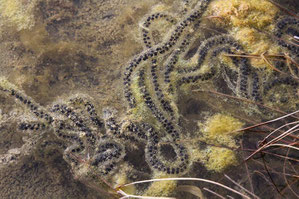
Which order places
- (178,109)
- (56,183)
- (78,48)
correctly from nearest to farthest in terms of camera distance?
(56,183), (178,109), (78,48)

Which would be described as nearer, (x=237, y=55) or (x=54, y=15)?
(x=237, y=55)

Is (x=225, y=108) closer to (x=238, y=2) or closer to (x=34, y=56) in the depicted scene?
(x=238, y=2)

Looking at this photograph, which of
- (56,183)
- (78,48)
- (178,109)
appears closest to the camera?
(56,183)

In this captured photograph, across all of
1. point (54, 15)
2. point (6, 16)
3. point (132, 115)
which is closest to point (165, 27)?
point (132, 115)

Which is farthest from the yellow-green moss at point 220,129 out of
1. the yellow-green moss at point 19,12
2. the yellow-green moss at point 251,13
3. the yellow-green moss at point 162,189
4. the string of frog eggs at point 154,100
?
the yellow-green moss at point 19,12

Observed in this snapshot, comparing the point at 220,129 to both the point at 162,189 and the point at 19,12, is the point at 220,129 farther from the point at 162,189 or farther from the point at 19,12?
the point at 19,12

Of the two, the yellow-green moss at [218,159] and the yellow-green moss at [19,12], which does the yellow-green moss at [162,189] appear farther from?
the yellow-green moss at [19,12]

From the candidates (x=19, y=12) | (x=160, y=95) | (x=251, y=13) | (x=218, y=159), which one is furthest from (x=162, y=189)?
(x=19, y=12)
